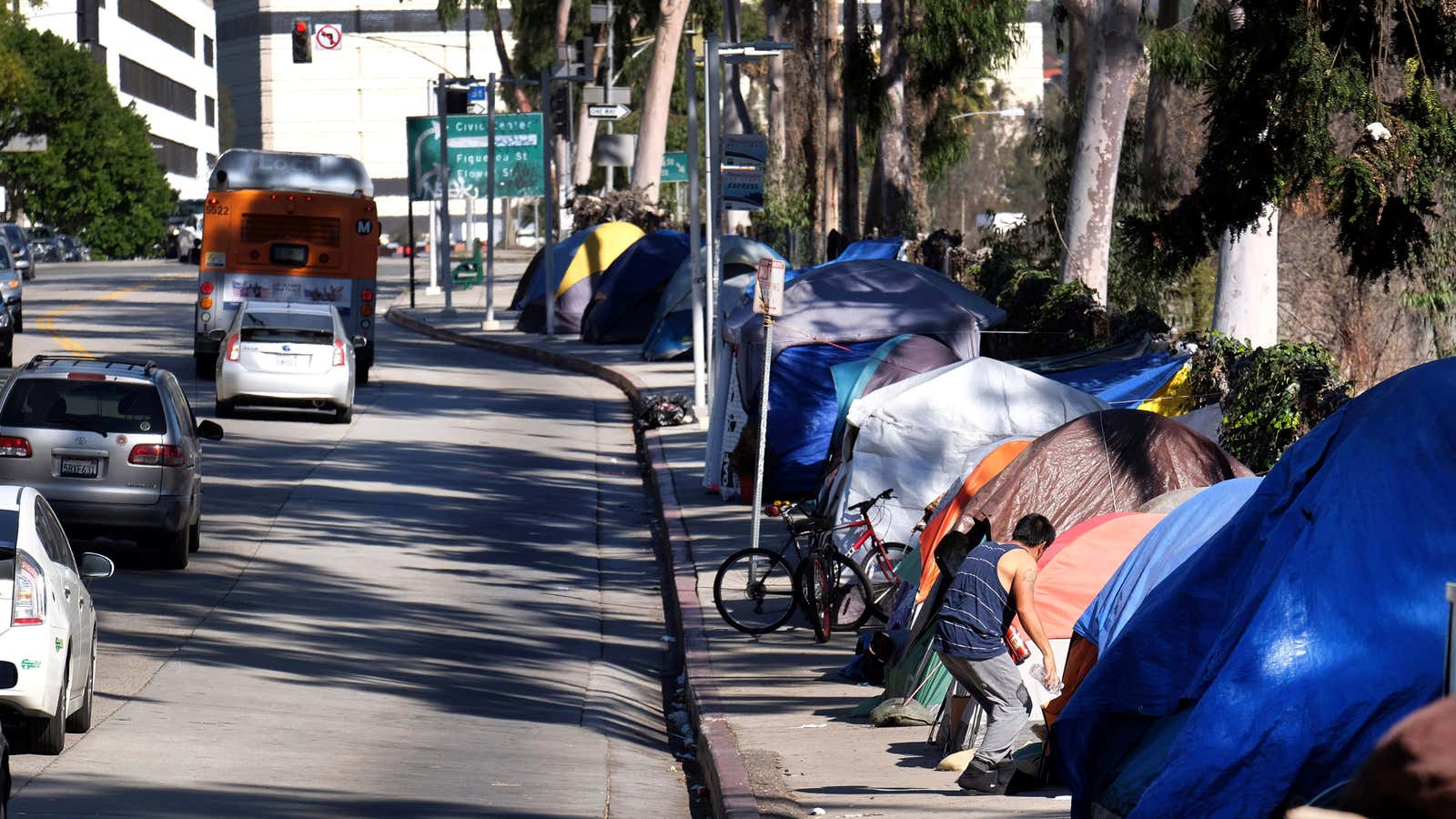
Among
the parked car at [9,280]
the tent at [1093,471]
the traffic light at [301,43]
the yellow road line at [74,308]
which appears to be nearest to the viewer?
the tent at [1093,471]

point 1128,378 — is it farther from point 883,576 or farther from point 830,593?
point 830,593

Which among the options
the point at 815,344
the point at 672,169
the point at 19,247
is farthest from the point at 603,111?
the point at 815,344

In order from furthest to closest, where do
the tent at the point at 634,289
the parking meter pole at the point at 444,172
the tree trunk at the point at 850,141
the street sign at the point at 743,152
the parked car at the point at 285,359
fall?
the parking meter pole at the point at 444,172 → the tent at the point at 634,289 → the tree trunk at the point at 850,141 → the parked car at the point at 285,359 → the street sign at the point at 743,152

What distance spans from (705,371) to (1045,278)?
30.1 feet

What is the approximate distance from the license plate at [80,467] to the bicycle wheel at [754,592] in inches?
210

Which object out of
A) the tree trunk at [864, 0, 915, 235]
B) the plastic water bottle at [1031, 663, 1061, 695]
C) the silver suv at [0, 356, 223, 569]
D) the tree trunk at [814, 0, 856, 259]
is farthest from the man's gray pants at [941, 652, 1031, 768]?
the tree trunk at [814, 0, 856, 259]

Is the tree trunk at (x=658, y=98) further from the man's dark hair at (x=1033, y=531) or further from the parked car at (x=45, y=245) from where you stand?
the man's dark hair at (x=1033, y=531)

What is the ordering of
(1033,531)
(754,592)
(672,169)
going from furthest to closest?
(672,169), (754,592), (1033,531)

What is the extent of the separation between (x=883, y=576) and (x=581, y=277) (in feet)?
102

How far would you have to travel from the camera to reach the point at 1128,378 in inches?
719

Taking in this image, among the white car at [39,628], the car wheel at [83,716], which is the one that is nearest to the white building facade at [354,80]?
the car wheel at [83,716]

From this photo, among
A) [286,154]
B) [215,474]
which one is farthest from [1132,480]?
[286,154]

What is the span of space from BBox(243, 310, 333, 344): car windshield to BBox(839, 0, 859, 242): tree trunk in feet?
40.5

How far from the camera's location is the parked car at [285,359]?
1106 inches
